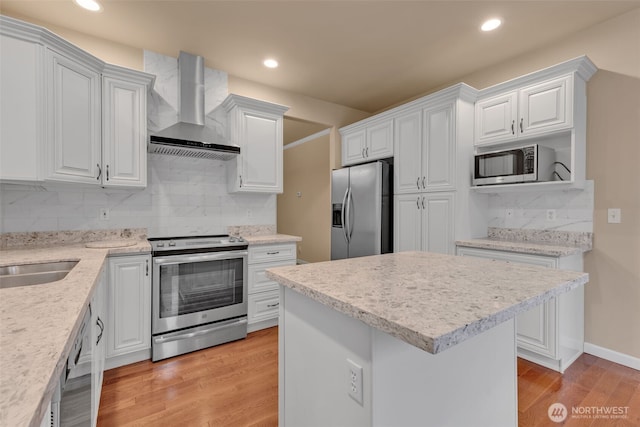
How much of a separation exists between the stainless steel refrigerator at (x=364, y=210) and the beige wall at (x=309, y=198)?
1333 mm

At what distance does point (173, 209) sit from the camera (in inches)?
118

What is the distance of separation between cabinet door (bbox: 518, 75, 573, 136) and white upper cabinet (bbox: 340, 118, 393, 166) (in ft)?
4.32

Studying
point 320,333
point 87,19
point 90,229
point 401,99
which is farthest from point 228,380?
point 401,99

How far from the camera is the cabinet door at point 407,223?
319 centimetres

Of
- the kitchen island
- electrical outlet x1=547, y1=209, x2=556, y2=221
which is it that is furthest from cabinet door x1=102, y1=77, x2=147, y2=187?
electrical outlet x1=547, y1=209, x2=556, y2=221

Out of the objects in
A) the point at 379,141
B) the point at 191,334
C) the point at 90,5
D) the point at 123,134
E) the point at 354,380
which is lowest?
the point at 191,334

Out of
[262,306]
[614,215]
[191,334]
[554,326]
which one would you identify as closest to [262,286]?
[262,306]

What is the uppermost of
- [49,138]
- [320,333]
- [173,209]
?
[49,138]

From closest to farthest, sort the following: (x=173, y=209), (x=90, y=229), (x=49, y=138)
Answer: (x=49, y=138) < (x=90, y=229) < (x=173, y=209)

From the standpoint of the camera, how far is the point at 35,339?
706 millimetres

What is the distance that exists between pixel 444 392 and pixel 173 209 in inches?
112

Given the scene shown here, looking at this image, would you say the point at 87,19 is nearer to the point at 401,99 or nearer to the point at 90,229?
the point at 90,229

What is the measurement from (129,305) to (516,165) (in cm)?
337

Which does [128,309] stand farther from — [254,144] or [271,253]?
[254,144]
